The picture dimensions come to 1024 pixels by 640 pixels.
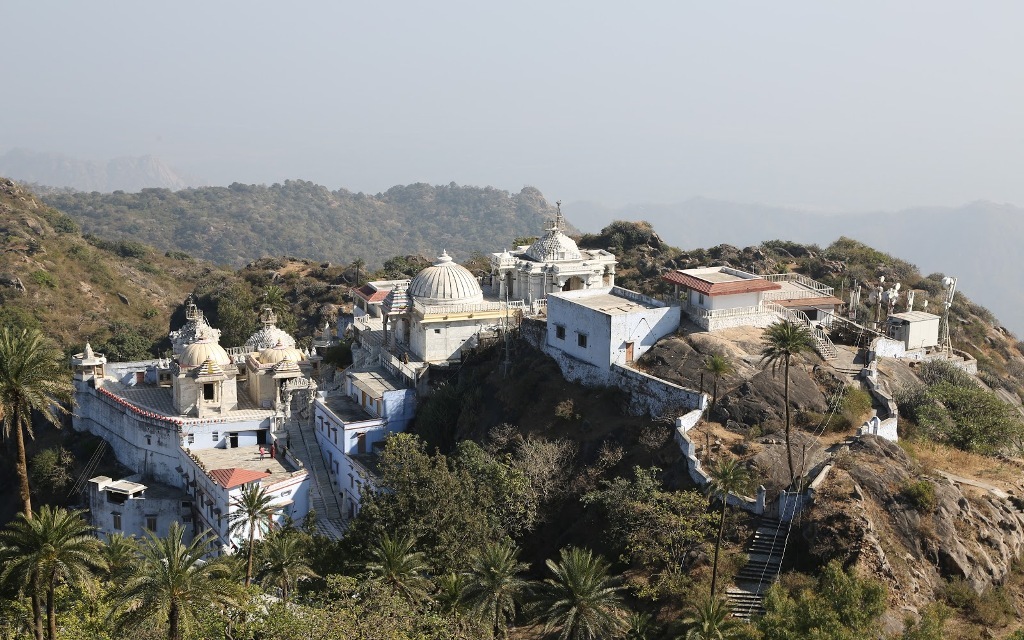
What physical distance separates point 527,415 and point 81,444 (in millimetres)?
25640

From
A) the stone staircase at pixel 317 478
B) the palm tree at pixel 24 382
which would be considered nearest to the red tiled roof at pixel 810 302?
the stone staircase at pixel 317 478

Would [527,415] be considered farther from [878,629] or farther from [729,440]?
[878,629]

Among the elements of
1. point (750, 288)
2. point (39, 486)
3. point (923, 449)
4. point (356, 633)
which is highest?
point (750, 288)

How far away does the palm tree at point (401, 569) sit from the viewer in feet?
101

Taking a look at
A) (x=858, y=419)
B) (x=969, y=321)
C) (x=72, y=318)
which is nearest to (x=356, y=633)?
(x=858, y=419)

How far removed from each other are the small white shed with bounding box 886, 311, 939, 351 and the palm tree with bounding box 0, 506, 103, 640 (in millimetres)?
34417

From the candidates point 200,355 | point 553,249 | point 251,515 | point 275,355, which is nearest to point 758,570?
point 251,515

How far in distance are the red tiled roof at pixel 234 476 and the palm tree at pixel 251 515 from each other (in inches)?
23.0

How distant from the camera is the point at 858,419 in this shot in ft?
121

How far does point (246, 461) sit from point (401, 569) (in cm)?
1693

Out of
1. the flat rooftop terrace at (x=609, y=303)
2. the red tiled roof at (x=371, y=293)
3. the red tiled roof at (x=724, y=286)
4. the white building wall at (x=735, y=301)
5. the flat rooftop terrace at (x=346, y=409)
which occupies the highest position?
the red tiled roof at (x=724, y=286)

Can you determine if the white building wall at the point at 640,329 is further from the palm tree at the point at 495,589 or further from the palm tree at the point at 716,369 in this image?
the palm tree at the point at 495,589

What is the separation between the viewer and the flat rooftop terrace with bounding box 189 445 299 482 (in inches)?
1751

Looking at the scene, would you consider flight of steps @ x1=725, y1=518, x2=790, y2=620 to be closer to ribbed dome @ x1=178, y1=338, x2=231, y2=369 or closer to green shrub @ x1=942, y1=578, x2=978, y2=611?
green shrub @ x1=942, y1=578, x2=978, y2=611
